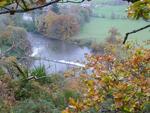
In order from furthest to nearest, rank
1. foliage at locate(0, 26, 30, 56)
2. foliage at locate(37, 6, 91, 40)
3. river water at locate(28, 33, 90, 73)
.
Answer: foliage at locate(37, 6, 91, 40) < river water at locate(28, 33, 90, 73) < foliage at locate(0, 26, 30, 56)

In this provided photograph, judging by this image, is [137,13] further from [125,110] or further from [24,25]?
[24,25]

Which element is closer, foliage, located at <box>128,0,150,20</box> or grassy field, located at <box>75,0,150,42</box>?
foliage, located at <box>128,0,150,20</box>

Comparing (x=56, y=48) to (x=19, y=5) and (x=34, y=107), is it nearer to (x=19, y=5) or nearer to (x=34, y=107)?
(x=34, y=107)

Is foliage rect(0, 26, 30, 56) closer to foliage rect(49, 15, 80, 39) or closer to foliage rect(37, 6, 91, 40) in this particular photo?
foliage rect(37, 6, 91, 40)

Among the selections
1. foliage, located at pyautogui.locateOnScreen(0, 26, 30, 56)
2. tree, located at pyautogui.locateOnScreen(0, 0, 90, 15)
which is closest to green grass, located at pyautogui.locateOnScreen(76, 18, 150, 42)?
foliage, located at pyautogui.locateOnScreen(0, 26, 30, 56)

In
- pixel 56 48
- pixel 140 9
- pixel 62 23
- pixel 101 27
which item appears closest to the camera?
pixel 140 9

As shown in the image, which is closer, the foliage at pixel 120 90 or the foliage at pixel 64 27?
the foliage at pixel 120 90

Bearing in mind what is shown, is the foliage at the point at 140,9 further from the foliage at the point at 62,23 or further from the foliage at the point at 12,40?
the foliage at the point at 62,23

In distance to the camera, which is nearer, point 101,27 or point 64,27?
point 64,27

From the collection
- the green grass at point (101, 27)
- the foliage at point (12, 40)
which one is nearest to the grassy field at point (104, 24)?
the green grass at point (101, 27)

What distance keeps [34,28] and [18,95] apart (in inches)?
994

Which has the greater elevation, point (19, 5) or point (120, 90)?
point (19, 5)

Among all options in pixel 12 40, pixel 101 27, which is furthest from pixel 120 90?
pixel 101 27

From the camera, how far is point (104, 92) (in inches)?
205
